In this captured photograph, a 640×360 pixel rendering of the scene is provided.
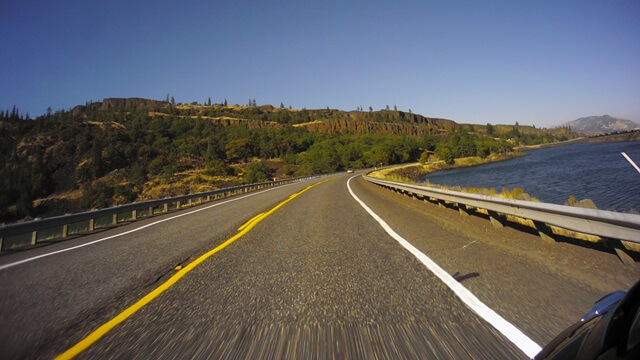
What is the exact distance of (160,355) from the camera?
98.5 inches

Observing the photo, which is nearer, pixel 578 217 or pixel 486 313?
pixel 486 313

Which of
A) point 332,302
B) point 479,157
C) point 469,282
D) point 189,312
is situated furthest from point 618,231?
point 479,157

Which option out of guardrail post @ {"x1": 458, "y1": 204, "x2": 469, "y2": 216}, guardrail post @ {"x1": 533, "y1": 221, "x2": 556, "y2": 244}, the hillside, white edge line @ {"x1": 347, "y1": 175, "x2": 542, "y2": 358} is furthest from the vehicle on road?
the hillside

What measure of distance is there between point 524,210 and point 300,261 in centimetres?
426

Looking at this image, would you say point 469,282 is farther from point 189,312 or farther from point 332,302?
point 189,312

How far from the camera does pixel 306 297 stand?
11.8 feet

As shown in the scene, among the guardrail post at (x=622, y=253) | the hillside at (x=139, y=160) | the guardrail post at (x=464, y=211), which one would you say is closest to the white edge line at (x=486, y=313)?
the guardrail post at (x=622, y=253)

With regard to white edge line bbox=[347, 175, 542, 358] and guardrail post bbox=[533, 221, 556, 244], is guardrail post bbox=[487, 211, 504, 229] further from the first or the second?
white edge line bbox=[347, 175, 542, 358]

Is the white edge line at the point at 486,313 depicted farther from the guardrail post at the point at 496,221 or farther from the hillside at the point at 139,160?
the hillside at the point at 139,160

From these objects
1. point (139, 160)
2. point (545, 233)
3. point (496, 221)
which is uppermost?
point (139, 160)

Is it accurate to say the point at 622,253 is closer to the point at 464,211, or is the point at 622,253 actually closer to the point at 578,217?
the point at 578,217

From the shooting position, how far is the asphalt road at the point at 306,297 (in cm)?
259

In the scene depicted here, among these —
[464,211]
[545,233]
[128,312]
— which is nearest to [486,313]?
[128,312]

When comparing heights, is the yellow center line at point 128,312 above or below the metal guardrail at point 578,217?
below
